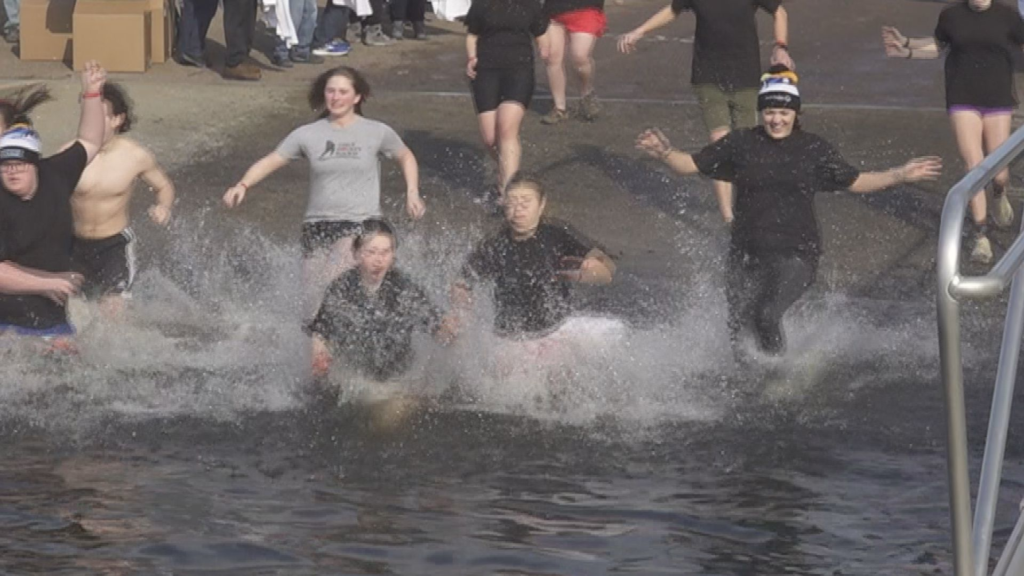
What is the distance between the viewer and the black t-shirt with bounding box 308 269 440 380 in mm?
9500


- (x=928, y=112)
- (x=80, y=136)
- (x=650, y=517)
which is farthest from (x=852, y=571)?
(x=928, y=112)

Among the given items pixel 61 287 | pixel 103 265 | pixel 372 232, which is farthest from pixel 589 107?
pixel 61 287

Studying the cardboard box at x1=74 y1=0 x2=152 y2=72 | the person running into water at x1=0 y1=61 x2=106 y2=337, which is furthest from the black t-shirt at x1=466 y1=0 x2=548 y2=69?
the cardboard box at x1=74 y1=0 x2=152 y2=72

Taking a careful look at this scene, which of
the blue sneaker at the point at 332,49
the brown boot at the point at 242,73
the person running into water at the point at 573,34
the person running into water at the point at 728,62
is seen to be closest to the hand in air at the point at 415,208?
the person running into water at the point at 728,62

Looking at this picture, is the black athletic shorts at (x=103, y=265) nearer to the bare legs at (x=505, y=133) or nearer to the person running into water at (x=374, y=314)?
the person running into water at (x=374, y=314)

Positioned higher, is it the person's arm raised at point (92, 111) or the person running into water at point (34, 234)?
the person's arm raised at point (92, 111)

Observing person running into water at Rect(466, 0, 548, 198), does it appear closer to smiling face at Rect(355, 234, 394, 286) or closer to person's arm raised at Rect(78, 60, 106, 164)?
person's arm raised at Rect(78, 60, 106, 164)

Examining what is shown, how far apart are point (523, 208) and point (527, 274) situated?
0.33 meters

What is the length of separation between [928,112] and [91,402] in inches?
307

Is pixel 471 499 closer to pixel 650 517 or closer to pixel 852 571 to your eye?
pixel 650 517

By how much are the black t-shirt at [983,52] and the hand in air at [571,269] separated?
3.66 metres

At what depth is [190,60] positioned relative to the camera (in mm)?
16344

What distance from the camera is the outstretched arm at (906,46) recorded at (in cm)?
1198

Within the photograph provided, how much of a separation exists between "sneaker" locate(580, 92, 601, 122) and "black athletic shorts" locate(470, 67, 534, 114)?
89.8 inches
